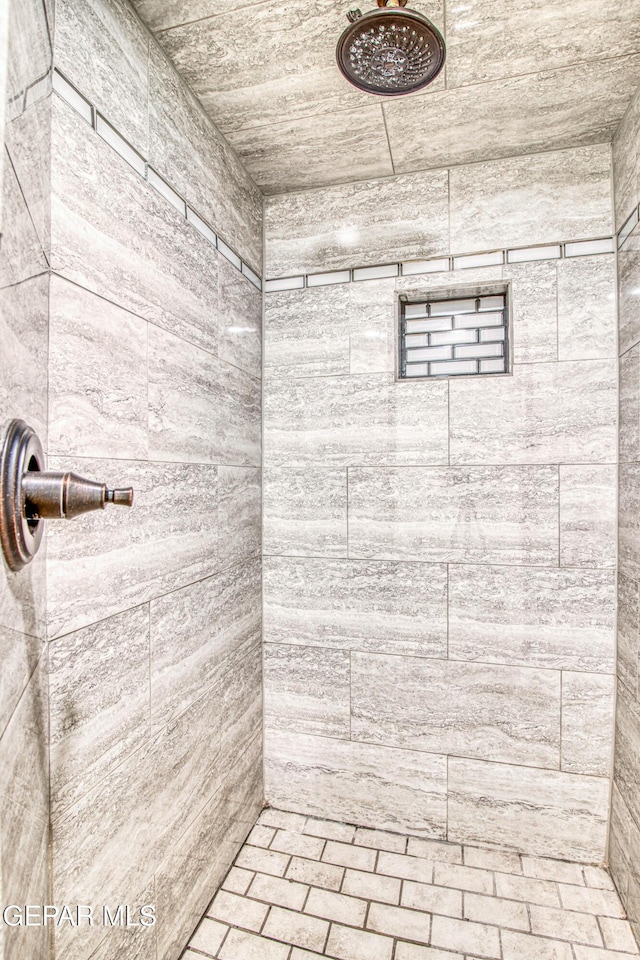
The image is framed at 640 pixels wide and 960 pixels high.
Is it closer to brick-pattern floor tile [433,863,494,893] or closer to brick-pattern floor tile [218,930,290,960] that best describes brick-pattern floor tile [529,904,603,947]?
brick-pattern floor tile [433,863,494,893]

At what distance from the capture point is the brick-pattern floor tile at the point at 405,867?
1.68m

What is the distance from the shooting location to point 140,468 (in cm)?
125

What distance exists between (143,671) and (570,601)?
4.57 feet

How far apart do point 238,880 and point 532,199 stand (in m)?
2.50

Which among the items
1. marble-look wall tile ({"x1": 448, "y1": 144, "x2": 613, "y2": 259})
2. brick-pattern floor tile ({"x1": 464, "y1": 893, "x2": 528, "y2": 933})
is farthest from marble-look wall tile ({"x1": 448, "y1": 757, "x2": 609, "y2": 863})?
marble-look wall tile ({"x1": 448, "y1": 144, "x2": 613, "y2": 259})

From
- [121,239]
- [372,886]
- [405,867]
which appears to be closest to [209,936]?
[372,886]

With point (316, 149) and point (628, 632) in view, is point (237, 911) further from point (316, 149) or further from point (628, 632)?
point (316, 149)

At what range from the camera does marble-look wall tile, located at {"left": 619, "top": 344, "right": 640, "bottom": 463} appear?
1.54 m

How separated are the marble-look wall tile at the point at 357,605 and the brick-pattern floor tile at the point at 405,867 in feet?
2.21

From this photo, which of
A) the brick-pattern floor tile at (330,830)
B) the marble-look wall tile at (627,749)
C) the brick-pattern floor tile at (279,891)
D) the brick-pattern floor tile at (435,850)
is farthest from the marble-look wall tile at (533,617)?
the brick-pattern floor tile at (279,891)

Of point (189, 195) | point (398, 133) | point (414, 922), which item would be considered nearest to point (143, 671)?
point (414, 922)

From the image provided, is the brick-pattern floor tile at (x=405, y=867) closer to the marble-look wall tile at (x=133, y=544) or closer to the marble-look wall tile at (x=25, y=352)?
the marble-look wall tile at (x=133, y=544)

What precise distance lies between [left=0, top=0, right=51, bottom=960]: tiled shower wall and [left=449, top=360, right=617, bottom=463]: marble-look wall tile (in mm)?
1585

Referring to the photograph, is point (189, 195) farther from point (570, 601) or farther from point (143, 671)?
point (570, 601)
